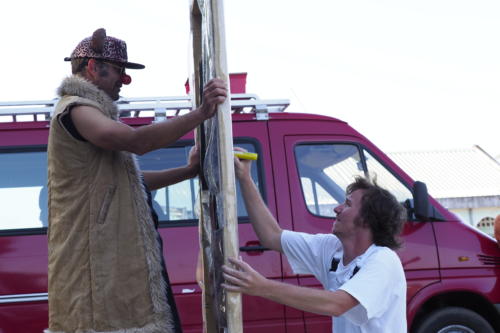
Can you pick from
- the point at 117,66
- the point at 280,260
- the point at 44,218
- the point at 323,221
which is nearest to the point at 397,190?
the point at 323,221

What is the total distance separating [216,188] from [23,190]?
10.3 ft

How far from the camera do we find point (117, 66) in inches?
106

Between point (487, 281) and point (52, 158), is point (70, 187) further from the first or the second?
point (487, 281)

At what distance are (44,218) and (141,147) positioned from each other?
2.88 m

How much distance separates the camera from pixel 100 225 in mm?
2436

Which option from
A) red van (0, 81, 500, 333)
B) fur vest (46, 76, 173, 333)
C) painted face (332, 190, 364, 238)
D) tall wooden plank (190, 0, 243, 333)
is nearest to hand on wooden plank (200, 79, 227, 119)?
tall wooden plank (190, 0, 243, 333)

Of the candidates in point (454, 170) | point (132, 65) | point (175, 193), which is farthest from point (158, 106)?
point (454, 170)

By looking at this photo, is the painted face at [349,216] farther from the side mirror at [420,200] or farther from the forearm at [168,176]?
the side mirror at [420,200]

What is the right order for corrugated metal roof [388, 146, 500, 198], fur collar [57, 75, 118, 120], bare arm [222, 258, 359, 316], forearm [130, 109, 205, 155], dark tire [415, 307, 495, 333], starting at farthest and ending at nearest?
corrugated metal roof [388, 146, 500, 198] → dark tire [415, 307, 495, 333] → fur collar [57, 75, 118, 120] → forearm [130, 109, 205, 155] → bare arm [222, 258, 359, 316]

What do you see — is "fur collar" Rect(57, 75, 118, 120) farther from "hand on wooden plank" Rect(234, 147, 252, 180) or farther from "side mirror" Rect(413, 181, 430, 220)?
"side mirror" Rect(413, 181, 430, 220)

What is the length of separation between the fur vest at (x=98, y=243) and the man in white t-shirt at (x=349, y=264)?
1.50 feet

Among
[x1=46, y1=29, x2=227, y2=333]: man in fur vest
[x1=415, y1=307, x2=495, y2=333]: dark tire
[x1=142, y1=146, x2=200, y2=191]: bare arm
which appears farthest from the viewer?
[x1=415, y1=307, x2=495, y2=333]: dark tire

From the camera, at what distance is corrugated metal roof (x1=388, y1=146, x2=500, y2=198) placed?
96.1 feet

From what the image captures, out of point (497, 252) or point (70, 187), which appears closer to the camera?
point (70, 187)
